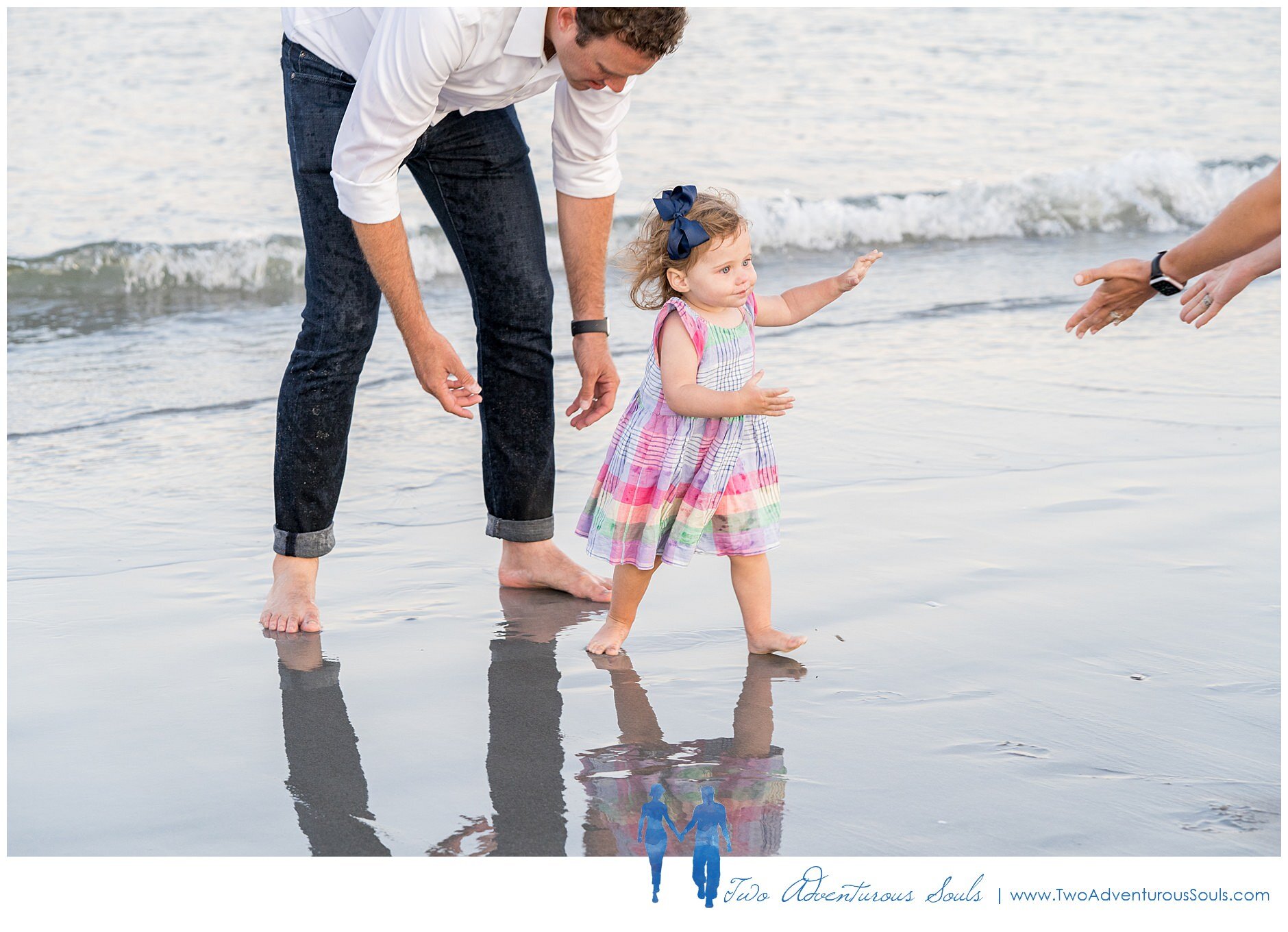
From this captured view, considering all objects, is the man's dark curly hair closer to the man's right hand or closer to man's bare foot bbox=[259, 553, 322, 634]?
the man's right hand

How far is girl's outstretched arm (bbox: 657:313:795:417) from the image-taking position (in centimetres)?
252

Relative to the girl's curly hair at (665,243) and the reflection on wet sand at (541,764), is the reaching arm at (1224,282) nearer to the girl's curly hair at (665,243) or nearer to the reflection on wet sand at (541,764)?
the girl's curly hair at (665,243)

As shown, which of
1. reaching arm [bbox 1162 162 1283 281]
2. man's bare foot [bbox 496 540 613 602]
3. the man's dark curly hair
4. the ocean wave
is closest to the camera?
reaching arm [bbox 1162 162 1283 281]

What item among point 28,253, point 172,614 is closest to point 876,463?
point 172,614

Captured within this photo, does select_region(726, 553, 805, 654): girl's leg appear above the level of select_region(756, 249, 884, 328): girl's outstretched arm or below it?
below

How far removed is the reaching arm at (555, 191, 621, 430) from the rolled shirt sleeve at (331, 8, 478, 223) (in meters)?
0.57

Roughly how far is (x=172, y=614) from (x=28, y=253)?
531cm

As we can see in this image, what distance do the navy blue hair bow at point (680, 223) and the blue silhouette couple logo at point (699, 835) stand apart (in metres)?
1.14

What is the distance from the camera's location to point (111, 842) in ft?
6.68

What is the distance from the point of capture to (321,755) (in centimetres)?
234

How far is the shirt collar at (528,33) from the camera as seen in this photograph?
252cm

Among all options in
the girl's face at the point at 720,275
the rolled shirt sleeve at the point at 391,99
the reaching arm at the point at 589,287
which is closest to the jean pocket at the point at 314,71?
the rolled shirt sleeve at the point at 391,99

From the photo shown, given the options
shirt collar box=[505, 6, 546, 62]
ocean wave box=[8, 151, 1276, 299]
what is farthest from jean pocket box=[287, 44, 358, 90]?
ocean wave box=[8, 151, 1276, 299]
